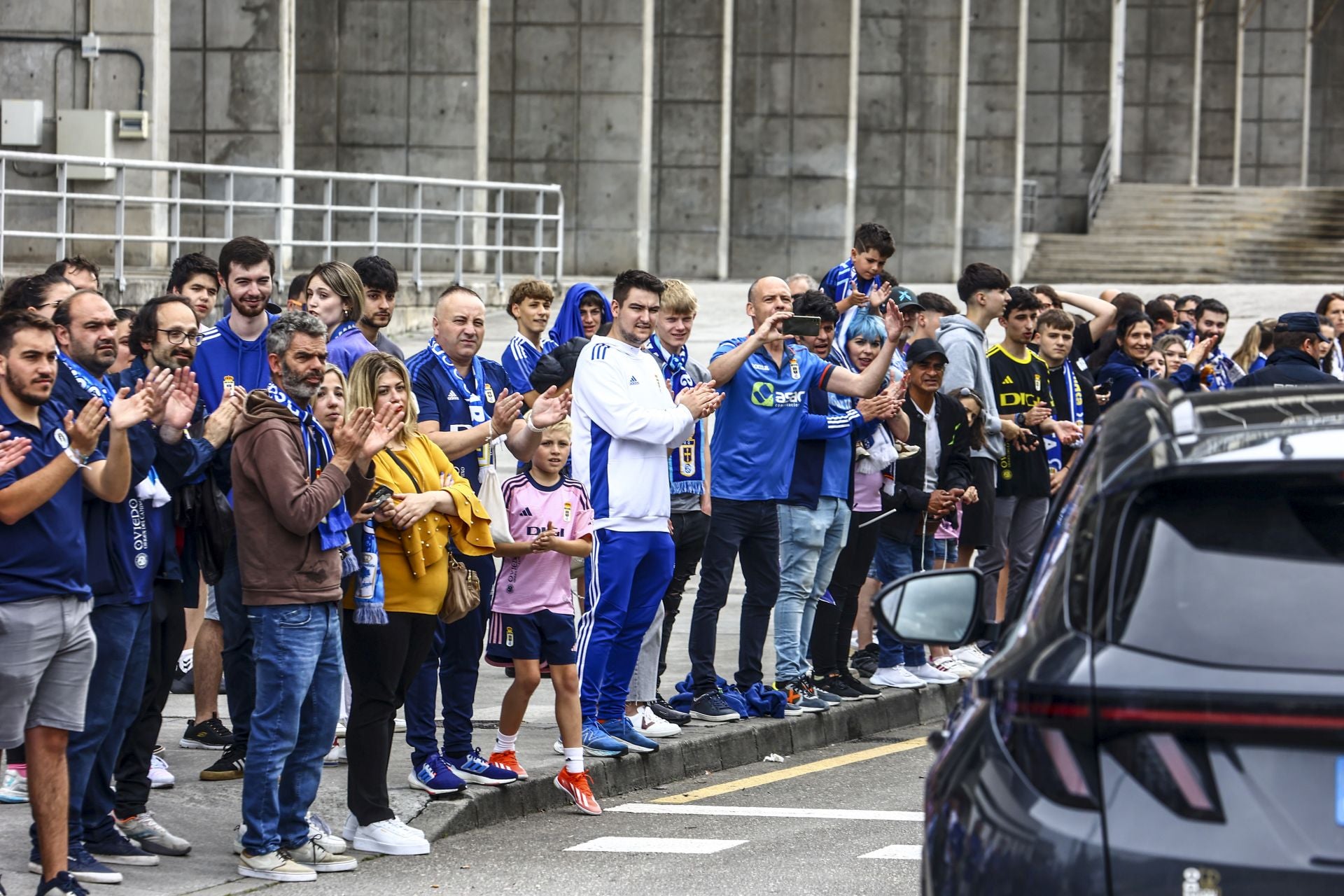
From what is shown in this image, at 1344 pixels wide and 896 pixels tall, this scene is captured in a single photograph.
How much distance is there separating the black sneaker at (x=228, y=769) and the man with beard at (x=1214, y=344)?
865cm

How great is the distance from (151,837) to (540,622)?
6.07 ft

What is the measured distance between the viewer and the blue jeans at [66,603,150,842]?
22.9ft

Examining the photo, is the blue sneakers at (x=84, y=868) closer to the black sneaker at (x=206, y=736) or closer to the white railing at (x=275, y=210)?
the black sneaker at (x=206, y=736)

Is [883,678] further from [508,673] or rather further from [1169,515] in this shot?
[1169,515]

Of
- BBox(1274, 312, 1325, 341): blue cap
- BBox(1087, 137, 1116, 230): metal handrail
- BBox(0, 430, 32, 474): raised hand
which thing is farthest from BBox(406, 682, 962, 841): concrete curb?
BBox(1087, 137, 1116, 230): metal handrail

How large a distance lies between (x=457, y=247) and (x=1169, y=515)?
70.7 feet

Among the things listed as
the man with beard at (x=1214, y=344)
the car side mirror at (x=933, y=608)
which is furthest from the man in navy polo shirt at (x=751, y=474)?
the man with beard at (x=1214, y=344)

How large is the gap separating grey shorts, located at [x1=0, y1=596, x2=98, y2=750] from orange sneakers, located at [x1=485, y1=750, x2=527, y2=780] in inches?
88.2

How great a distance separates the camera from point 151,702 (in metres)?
7.62

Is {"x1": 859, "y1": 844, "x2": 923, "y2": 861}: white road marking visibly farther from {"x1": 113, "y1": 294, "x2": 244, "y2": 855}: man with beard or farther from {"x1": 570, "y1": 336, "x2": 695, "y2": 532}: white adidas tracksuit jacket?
{"x1": 113, "y1": 294, "x2": 244, "y2": 855}: man with beard

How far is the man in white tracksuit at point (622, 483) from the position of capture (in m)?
8.86

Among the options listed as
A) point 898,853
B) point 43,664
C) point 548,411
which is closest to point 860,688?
point 548,411

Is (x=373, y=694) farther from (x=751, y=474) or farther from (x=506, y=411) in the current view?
(x=751, y=474)

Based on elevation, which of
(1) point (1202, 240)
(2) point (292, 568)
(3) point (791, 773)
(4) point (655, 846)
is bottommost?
(3) point (791, 773)
